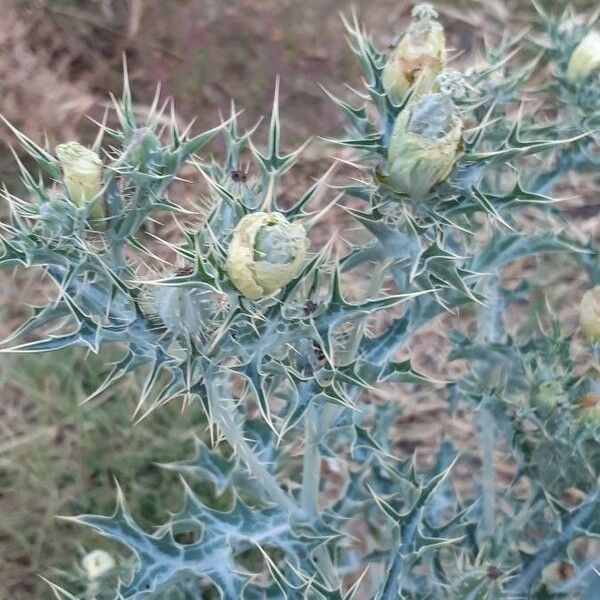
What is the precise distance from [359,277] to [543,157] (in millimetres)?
1165

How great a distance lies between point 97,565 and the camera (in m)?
1.56

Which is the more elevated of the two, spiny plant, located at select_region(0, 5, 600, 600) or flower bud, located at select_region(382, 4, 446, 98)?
flower bud, located at select_region(382, 4, 446, 98)

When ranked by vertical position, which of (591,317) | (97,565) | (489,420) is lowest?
(97,565)

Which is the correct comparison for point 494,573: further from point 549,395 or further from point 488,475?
point 488,475

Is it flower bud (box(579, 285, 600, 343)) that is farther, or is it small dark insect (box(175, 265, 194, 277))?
flower bud (box(579, 285, 600, 343))

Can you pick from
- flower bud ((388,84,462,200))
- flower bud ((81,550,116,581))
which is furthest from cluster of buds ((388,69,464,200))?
flower bud ((81,550,116,581))

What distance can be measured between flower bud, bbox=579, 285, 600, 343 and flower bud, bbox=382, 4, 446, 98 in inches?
18.3

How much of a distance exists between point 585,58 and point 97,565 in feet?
4.18

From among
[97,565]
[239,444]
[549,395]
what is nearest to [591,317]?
[549,395]

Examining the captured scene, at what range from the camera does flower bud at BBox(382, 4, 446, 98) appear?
1.07m

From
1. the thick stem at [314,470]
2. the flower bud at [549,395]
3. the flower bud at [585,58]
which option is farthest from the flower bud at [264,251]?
the flower bud at [585,58]

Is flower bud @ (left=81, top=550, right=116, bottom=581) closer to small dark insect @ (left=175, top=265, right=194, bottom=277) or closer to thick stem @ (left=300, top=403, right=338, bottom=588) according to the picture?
thick stem @ (left=300, top=403, right=338, bottom=588)

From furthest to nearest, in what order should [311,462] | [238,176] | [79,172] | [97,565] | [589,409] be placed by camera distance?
[97,565] < [311,462] < [589,409] < [238,176] < [79,172]

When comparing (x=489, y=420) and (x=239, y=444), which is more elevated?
(x=239, y=444)
